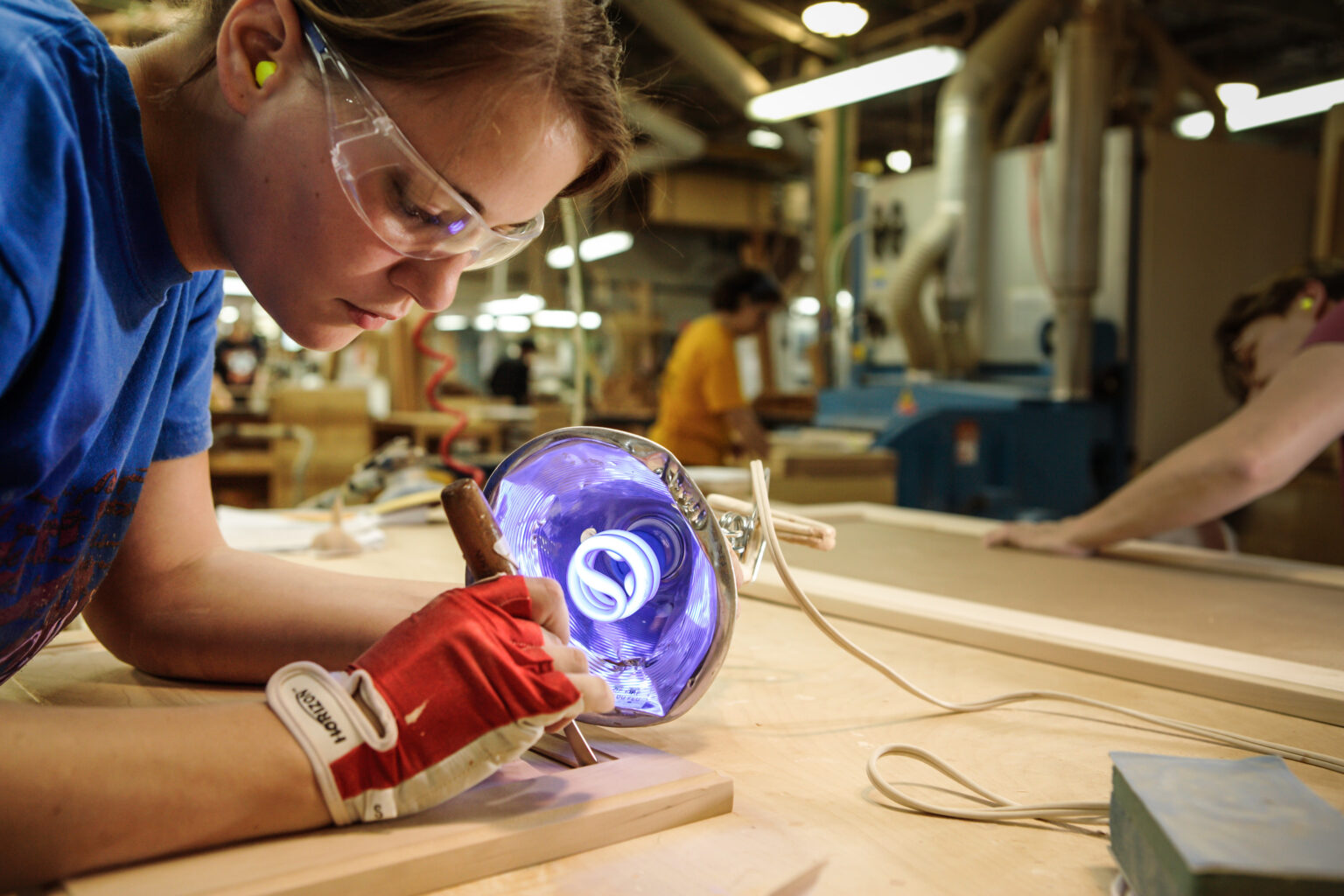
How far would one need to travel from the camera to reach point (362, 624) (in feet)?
2.97

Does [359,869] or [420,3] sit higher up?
[420,3]

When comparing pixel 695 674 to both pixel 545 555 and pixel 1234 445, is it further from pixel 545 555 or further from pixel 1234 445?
pixel 1234 445

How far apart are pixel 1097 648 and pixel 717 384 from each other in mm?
3200

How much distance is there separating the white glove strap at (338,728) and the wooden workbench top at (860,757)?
9 centimetres

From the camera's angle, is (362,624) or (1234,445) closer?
(362,624)

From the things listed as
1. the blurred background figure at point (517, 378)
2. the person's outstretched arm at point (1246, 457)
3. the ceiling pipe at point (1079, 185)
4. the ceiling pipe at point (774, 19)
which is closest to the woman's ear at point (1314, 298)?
the person's outstretched arm at point (1246, 457)

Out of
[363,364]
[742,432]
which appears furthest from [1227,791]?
[363,364]

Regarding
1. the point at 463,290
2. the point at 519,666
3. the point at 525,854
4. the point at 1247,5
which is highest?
the point at 1247,5

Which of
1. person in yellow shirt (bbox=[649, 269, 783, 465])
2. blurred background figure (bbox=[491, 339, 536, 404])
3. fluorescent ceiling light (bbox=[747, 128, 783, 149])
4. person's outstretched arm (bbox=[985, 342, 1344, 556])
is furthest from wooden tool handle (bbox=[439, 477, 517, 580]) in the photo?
blurred background figure (bbox=[491, 339, 536, 404])

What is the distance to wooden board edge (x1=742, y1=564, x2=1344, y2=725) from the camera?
992 mm

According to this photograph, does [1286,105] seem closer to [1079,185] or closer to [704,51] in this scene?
[1079,185]

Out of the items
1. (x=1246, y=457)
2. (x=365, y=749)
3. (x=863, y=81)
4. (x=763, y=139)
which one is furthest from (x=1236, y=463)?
(x=763, y=139)

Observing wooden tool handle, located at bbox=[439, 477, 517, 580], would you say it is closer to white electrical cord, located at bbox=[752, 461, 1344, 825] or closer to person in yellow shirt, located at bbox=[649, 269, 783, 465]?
white electrical cord, located at bbox=[752, 461, 1344, 825]

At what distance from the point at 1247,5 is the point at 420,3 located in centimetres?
909
